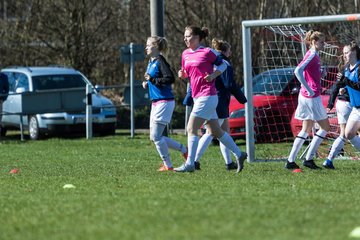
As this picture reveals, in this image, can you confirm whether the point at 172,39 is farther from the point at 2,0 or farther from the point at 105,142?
the point at 105,142

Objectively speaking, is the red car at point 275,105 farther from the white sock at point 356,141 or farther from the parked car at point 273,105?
the white sock at point 356,141

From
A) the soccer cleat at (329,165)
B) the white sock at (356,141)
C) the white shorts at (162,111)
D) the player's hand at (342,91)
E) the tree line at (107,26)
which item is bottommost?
the soccer cleat at (329,165)

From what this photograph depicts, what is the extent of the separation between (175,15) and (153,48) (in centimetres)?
1856

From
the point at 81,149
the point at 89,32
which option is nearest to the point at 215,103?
the point at 81,149

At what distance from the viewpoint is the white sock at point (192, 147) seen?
12914 mm

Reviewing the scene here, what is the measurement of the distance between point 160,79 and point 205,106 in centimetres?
79

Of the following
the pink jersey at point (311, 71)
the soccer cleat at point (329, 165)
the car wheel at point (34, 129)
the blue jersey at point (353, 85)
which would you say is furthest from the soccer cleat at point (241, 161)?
the car wheel at point (34, 129)

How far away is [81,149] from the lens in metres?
20.2

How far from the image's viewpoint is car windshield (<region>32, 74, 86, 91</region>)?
85.5 ft

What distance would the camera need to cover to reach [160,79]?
13.0 metres

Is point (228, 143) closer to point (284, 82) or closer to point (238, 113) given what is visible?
point (284, 82)

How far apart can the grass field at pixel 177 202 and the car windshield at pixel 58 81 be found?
1110 cm

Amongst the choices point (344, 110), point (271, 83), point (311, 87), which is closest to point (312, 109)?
point (311, 87)

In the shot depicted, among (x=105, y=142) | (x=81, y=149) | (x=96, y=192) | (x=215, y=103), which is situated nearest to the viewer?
(x=96, y=192)
